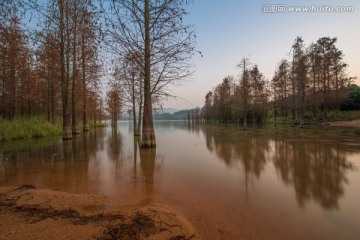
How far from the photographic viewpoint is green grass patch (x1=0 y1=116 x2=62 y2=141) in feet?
47.1

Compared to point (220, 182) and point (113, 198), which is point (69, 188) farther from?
point (220, 182)

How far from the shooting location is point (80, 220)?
280cm

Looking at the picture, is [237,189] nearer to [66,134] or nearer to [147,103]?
[147,103]

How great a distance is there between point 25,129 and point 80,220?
1745 cm

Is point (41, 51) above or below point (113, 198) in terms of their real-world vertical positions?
above

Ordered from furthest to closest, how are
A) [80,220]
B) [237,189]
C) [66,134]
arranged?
1. [66,134]
2. [237,189]
3. [80,220]

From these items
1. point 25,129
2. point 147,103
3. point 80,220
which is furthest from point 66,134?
point 80,220

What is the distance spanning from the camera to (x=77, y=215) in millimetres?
2975

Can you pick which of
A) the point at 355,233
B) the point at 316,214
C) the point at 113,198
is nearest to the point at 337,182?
the point at 316,214

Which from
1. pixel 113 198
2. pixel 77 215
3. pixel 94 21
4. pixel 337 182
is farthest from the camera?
pixel 94 21

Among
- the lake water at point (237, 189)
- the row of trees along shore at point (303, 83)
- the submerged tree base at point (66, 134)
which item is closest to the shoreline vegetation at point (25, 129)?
the submerged tree base at point (66, 134)

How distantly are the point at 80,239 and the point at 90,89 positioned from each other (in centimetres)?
2667

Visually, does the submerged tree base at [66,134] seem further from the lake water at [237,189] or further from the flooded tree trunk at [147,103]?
the flooded tree trunk at [147,103]

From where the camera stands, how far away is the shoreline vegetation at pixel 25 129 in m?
14.4
